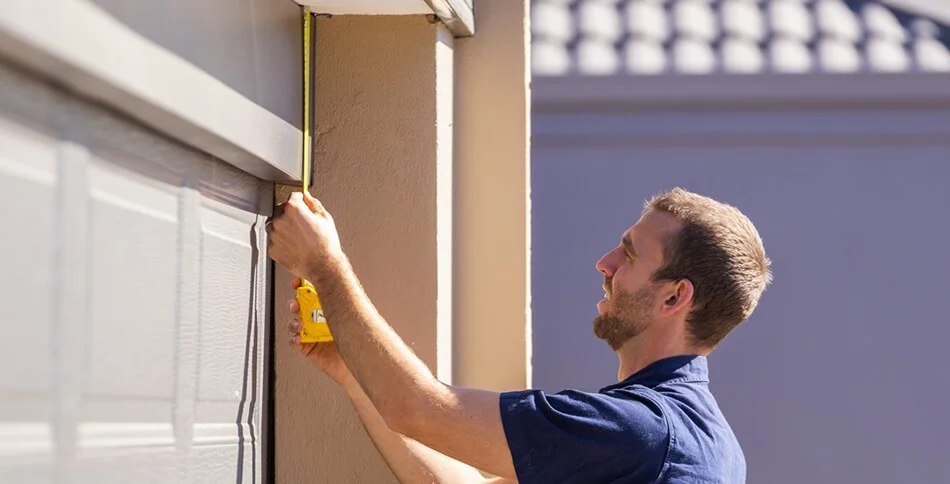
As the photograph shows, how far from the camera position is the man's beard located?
261 centimetres

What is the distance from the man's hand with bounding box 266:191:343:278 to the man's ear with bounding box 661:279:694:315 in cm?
74

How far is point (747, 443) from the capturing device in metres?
5.25

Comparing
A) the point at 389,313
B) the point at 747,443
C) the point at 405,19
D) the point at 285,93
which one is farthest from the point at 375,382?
the point at 747,443

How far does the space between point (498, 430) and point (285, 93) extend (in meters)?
0.83

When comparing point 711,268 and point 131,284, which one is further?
point 711,268

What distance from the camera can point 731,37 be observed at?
5.58m

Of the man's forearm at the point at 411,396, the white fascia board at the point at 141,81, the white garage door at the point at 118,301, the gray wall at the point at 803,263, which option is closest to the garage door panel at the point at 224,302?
the white garage door at the point at 118,301

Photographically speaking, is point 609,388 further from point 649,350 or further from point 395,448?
point 395,448

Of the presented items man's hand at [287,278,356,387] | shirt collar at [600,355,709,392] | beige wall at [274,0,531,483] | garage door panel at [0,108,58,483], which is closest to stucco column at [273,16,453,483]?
beige wall at [274,0,531,483]

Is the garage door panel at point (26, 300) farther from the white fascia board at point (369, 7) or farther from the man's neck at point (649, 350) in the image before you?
the man's neck at point (649, 350)

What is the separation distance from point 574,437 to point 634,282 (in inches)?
22.0

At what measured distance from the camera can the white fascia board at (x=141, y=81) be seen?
1.51 meters

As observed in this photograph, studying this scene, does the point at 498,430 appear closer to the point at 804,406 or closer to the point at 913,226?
the point at 804,406

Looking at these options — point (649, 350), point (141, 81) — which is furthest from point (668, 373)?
point (141, 81)
